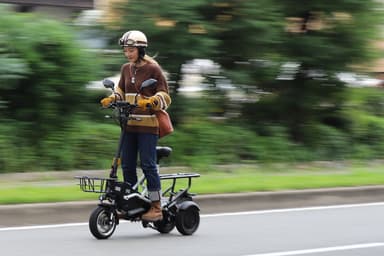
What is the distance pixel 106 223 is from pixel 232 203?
3.06 metres

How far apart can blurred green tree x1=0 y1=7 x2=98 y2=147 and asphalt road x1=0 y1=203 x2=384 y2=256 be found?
4134 mm

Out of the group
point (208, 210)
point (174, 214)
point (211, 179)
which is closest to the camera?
point (174, 214)

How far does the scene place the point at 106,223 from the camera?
8.62 m

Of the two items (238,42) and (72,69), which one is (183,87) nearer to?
(238,42)

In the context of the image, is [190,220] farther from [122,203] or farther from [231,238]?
[122,203]

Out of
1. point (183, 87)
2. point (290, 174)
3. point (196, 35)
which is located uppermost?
point (196, 35)

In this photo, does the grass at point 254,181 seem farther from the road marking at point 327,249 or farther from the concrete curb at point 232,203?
the road marking at point 327,249

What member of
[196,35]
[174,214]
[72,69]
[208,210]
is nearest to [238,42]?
[196,35]

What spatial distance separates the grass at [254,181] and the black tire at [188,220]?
189 centimetres

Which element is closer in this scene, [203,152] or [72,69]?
[72,69]

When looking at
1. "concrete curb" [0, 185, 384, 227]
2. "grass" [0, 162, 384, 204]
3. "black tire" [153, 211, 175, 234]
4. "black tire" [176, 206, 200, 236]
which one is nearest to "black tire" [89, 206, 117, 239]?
"black tire" [153, 211, 175, 234]

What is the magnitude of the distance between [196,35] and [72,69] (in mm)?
2494

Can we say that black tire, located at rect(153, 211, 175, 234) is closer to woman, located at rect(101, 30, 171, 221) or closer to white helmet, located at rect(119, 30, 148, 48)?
woman, located at rect(101, 30, 171, 221)

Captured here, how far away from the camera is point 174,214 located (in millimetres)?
9102
